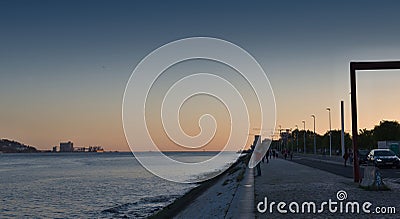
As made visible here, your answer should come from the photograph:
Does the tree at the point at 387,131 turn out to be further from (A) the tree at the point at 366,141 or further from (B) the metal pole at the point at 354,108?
(B) the metal pole at the point at 354,108

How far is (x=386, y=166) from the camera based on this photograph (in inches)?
1607

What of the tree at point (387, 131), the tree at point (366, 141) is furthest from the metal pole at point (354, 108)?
the tree at point (366, 141)

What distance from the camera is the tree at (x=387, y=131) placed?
322 ft

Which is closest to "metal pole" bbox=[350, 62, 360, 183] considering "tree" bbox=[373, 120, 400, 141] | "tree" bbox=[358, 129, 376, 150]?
"tree" bbox=[373, 120, 400, 141]

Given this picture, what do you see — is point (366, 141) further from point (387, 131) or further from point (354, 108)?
point (354, 108)

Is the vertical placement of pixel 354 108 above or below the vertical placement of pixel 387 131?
below

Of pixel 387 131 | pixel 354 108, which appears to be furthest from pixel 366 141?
pixel 354 108

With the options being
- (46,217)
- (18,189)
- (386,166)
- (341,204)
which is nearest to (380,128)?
(386,166)

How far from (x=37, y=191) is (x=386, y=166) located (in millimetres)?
29196

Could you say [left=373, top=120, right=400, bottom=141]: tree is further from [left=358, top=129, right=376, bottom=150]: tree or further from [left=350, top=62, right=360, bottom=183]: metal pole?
[left=350, top=62, right=360, bottom=183]: metal pole

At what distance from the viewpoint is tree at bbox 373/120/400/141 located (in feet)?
322

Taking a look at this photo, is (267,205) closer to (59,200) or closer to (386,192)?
(386,192)

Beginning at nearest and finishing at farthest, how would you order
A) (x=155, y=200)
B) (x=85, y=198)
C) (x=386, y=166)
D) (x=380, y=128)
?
(x=155, y=200) < (x=85, y=198) < (x=386, y=166) < (x=380, y=128)

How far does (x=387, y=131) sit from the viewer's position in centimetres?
9988
